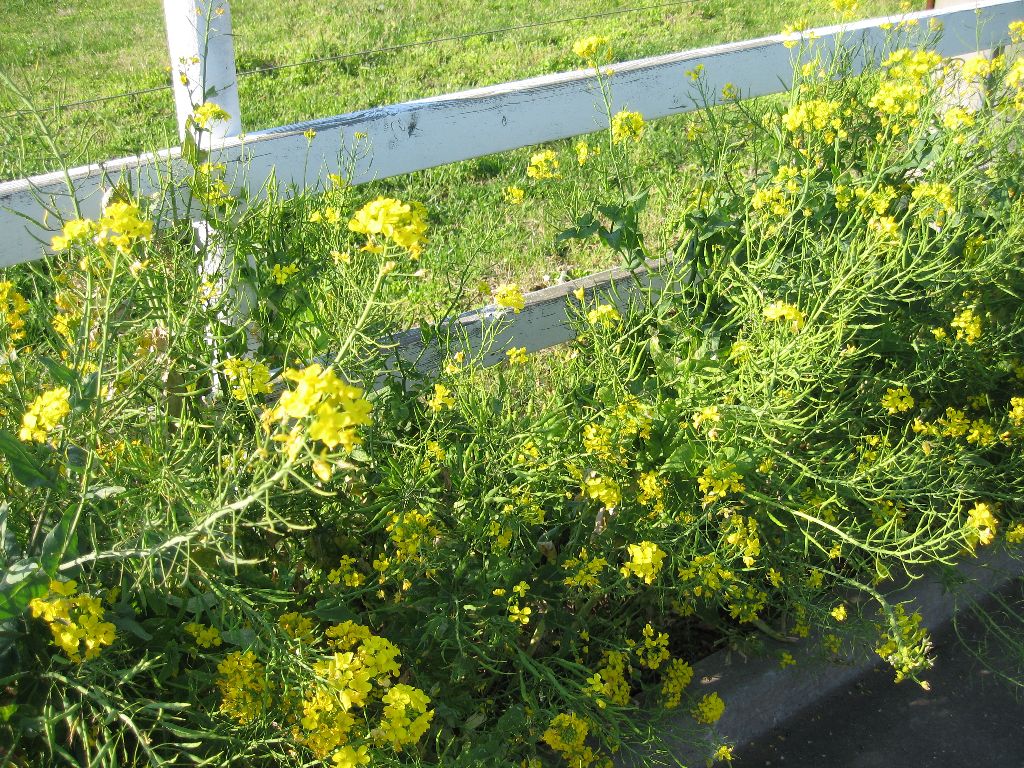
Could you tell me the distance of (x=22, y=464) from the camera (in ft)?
5.12

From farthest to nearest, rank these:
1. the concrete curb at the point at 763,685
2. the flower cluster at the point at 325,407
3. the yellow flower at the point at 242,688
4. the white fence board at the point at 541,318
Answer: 1. the white fence board at the point at 541,318
2. the concrete curb at the point at 763,685
3. the yellow flower at the point at 242,688
4. the flower cluster at the point at 325,407

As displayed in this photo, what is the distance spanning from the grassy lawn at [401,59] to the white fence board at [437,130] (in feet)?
1.78

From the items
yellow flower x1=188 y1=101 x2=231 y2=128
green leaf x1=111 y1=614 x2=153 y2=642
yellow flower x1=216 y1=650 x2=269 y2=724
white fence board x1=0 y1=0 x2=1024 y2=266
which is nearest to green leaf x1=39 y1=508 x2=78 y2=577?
green leaf x1=111 y1=614 x2=153 y2=642

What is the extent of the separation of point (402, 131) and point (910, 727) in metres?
2.07

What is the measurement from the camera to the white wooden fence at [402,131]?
2.16m

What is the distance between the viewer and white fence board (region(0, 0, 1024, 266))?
215 centimetres

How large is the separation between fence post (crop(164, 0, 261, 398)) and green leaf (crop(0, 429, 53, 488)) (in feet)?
1.87

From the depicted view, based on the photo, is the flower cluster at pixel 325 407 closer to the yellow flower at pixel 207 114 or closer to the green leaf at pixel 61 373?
the green leaf at pixel 61 373

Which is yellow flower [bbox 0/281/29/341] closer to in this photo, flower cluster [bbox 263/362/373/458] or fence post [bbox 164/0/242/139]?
fence post [bbox 164/0/242/139]

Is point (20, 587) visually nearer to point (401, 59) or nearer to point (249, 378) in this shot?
point (249, 378)

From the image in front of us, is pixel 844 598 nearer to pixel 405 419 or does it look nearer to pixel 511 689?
pixel 511 689

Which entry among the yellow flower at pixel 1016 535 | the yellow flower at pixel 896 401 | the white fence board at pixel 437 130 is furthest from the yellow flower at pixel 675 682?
the white fence board at pixel 437 130

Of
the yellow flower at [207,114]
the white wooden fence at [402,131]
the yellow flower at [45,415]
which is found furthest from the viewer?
the white wooden fence at [402,131]

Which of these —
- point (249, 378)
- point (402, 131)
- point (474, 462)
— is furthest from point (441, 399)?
point (402, 131)
